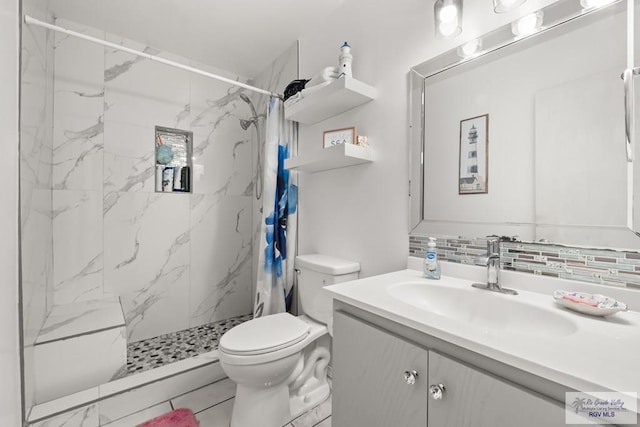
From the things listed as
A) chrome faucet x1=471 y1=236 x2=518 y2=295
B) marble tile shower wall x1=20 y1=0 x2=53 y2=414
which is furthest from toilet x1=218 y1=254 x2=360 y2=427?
marble tile shower wall x1=20 y1=0 x2=53 y2=414

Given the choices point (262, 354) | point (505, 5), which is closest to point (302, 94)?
point (505, 5)

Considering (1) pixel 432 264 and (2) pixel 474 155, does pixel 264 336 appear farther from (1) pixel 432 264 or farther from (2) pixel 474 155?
(2) pixel 474 155

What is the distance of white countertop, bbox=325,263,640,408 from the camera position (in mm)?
449

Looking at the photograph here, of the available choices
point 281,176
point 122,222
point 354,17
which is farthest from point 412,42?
point 122,222

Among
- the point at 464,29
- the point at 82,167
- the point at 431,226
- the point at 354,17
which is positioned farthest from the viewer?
the point at 82,167

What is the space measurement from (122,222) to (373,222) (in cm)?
191

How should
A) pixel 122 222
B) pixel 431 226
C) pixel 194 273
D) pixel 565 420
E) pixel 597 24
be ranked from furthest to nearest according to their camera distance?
1. pixel 194 273
2. pixel 122 222
3. pixel 431 226
4. pixel 597 24
5. pixel 565 420

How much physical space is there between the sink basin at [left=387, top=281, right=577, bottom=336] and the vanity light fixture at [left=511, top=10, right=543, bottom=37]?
3.05 ft

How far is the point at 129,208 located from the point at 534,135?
2537 millimetres

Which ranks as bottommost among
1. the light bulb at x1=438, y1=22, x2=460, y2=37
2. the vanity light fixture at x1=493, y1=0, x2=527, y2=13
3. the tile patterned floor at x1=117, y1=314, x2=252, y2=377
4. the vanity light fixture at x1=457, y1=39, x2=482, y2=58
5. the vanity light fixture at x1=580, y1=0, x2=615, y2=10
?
the tile patterned floor at x1=117, y1=314, x2=252, y2=377

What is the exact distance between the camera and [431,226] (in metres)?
1.24

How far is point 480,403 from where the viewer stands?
566mm

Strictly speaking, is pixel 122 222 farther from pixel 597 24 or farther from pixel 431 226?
pixel 597 24

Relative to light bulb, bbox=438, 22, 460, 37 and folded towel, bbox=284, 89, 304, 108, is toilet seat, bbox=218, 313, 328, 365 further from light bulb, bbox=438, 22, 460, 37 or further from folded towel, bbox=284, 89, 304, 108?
light bulb, bbox=438, 22, 460, 37
